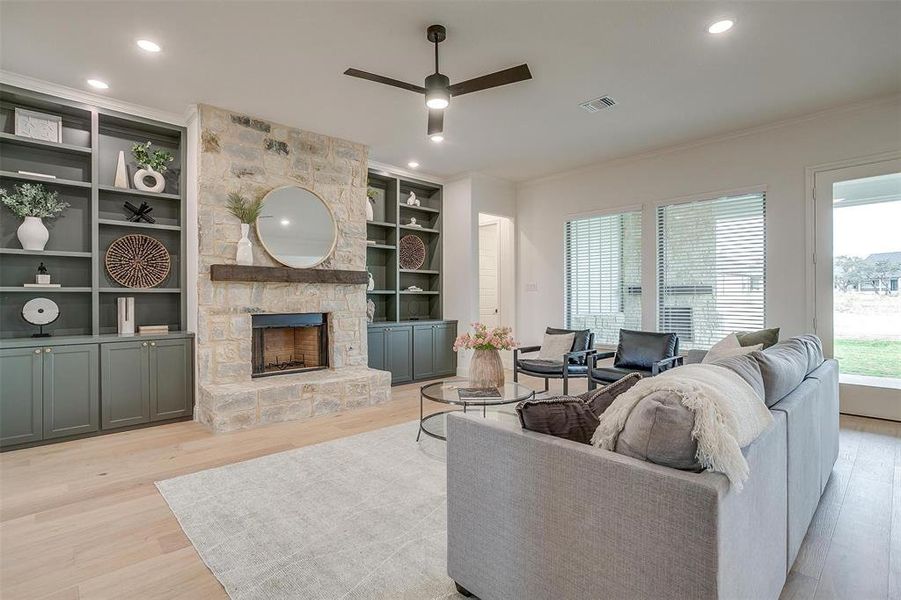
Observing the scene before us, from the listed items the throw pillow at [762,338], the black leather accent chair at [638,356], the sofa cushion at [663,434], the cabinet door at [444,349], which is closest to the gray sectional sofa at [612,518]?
the sofa cushion at [663,434]

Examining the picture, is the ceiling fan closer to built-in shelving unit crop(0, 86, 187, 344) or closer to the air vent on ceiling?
the air vent on ceiling

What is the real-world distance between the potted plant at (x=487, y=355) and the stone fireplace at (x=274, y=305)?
5.46 ft

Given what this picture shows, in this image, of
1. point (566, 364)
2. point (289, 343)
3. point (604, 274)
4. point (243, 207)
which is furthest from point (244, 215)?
point (604, 274)

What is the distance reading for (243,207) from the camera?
427cm

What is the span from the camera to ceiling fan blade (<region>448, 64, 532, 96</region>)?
2.78 metres

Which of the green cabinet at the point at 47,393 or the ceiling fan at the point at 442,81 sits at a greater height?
the ceiling fan at the point at 442,81

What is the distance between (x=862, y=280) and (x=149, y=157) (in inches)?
269

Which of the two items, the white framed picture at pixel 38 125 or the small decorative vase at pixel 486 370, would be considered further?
the white framed picture at pixel 38 125

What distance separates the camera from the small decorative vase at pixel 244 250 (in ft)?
13.9

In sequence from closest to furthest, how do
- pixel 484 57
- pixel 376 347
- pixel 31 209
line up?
pixel 484 57
pixel 31 209
pixel 376 347

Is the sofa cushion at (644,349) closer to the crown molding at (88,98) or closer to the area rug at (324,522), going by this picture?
the area rug at (324,522)

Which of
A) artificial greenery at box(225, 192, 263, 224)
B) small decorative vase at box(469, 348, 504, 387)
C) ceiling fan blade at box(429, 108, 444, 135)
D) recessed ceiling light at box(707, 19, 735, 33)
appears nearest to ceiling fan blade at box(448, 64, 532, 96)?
ceiling fan blade at box(429, 108, 444, 135)

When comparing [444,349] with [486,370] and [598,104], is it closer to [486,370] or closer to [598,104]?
[486,370]

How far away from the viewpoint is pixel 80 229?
3.96 meters
